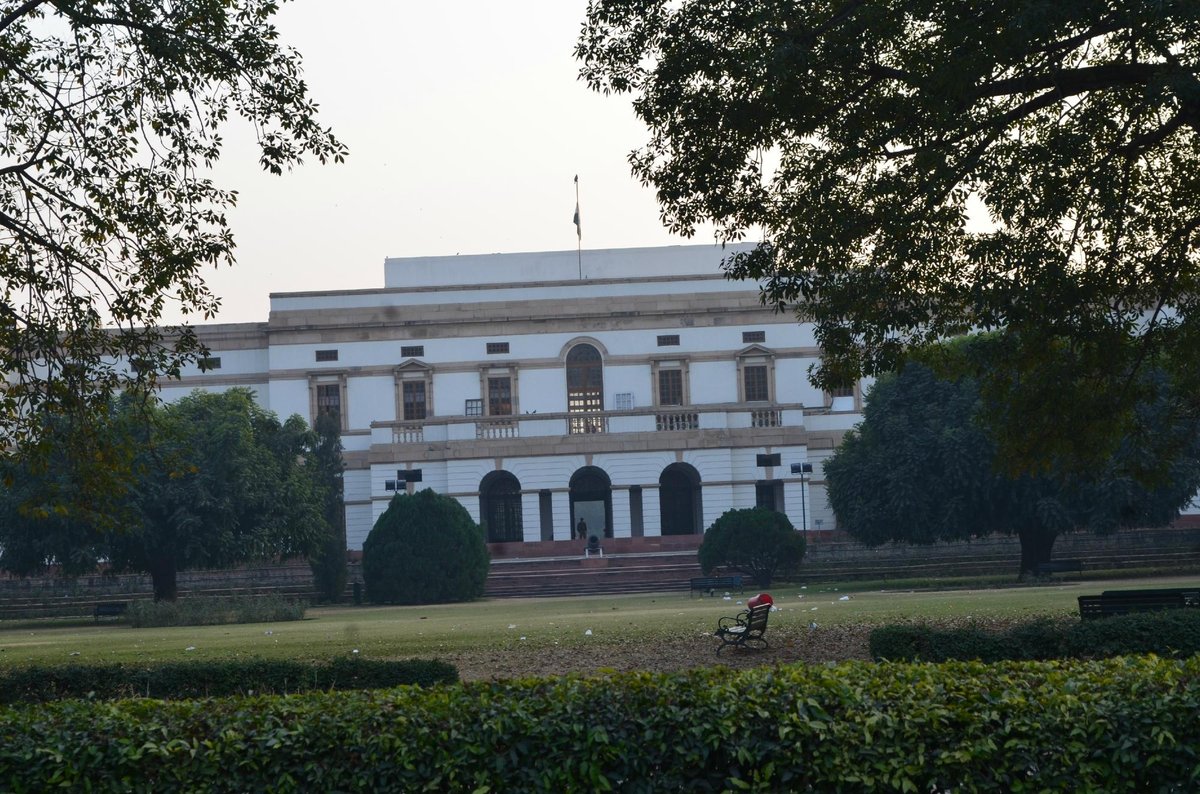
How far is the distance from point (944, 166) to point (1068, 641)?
516 centimetres

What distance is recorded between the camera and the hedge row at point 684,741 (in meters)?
7.40

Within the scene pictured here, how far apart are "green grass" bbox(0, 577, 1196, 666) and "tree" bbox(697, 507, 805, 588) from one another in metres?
3.03

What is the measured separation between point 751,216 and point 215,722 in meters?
11.0

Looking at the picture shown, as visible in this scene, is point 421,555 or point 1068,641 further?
point 421,555

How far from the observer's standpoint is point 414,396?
205 feet

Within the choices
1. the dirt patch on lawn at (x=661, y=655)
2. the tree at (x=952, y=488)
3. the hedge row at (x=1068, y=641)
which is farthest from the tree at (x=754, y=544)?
the hedge row at (x=1068, y=641)

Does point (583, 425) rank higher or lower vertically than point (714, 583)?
higher

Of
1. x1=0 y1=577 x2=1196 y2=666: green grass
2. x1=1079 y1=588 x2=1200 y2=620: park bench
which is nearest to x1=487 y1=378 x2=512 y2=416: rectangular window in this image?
x1=0 y1=577 x2=1196 y2=666: green grass

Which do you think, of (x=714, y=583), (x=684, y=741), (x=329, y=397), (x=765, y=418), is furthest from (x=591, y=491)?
(x=684, y=741)

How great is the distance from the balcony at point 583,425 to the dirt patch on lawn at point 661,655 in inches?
1353

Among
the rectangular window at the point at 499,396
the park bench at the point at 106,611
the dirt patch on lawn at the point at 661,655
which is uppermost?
the rectangular window at the point at 499,396

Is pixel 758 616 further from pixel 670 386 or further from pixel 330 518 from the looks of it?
pixel 670 386

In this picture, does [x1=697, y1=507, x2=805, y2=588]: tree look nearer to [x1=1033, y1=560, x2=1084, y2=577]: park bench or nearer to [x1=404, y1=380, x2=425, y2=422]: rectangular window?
[x1=1033, y1=560, x2=1084, y2=577]: park bench

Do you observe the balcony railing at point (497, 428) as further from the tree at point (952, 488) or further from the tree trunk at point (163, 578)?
the tree trunk at point (163, 578)
